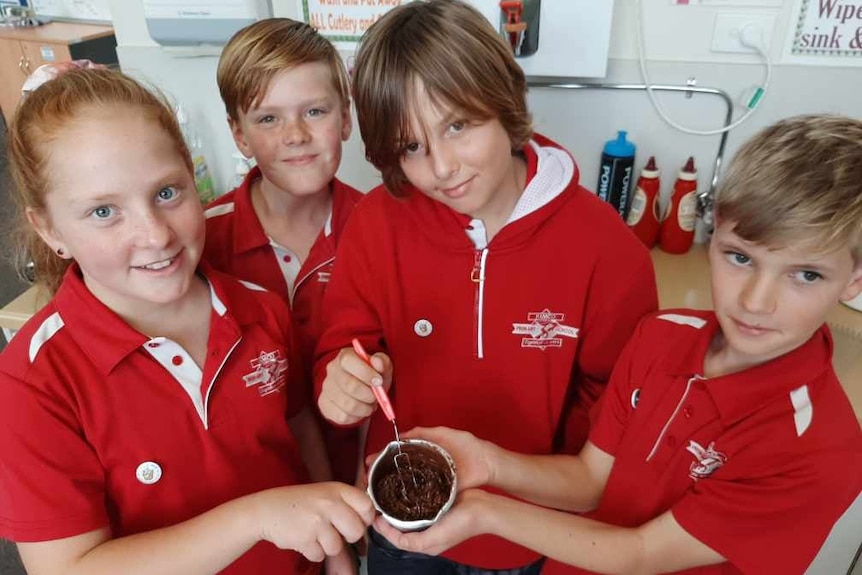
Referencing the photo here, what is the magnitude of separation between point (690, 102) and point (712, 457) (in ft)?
3.27

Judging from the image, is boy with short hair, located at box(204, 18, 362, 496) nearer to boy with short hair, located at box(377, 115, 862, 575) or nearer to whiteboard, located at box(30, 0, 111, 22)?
boy with short hair, located at box(377, 115, 862, 575)

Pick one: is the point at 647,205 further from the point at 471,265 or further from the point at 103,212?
the point at 103,212

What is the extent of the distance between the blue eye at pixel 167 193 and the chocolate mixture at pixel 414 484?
0.44m

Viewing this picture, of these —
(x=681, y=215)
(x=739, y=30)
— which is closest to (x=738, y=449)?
(x=681, y=215)

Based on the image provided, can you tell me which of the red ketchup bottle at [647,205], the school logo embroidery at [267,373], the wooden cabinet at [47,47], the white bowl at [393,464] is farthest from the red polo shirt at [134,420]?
the wooden cabinet at [47,47]

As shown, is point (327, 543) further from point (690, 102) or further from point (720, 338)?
point (690, 102)

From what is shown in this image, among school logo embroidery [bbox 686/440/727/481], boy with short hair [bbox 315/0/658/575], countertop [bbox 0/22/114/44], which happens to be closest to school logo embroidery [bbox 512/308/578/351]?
boy with short hair [bbox 315/0/658/575]

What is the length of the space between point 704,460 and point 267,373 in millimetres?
609

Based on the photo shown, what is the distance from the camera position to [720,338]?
0.87 metres

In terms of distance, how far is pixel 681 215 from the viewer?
157cm

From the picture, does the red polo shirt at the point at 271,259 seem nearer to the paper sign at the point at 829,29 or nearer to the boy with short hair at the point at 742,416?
the boy with short hair at the point at 742,416

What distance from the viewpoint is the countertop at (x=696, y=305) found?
4.01 ft

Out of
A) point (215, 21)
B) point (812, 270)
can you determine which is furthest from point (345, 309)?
point (215, 21)

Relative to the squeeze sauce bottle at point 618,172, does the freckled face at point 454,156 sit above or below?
above
